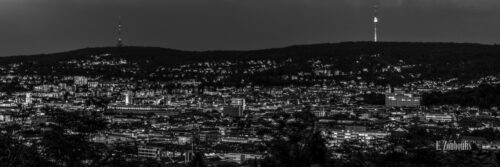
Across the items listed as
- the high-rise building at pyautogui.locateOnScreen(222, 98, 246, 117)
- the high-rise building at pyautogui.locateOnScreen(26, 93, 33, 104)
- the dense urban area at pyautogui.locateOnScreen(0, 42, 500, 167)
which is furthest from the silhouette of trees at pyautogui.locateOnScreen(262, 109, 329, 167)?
the high-rise building at pyautogui.locateOnScreen(26, 93, 33, 104)

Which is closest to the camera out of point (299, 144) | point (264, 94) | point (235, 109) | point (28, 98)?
point (299, 144)

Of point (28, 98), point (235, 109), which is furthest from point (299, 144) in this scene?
point (28, 98)

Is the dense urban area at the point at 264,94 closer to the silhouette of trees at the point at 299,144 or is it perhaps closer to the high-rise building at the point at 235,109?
the high-rise building at the point at 235,109

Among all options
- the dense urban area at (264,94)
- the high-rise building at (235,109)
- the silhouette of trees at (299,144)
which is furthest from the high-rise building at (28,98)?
the silhouette of trees at (299,144)

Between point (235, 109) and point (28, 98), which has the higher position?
point (28, 98)

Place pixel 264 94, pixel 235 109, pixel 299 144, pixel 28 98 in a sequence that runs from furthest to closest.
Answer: pixel 264 94
pixel 28 98
pixel 235 109
pixel 299 144

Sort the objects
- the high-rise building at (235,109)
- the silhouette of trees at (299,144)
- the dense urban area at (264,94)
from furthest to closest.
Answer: the high-rise building at (235,109)
the dense urban area at (264,94)
the silhouette of trees at (299,144)

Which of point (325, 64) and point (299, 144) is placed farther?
point (325, 64)

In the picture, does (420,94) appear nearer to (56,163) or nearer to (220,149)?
(220,149)

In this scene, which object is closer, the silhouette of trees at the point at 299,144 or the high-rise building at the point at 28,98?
the silhouette of trees at the point at 299,144

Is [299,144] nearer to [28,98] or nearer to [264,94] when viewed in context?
[28,98]

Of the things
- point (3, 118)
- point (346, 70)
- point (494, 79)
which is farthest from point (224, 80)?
point (3, 118)

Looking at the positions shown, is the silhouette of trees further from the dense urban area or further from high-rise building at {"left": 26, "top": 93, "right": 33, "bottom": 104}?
high-rise building at {"left": 26, "top": 93, "right": 33, "bottom": 104}
